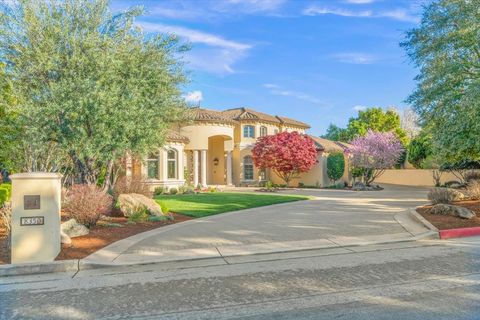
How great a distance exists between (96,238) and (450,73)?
40.7 feet

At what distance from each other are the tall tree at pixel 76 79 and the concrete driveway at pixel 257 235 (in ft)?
11.9

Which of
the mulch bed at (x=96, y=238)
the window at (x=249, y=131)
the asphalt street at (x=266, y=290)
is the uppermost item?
the window at (x=249, y=131)

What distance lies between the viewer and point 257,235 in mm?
9914

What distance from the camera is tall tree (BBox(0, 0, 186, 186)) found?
36.2ft

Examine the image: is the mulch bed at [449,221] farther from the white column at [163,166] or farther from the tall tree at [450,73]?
the white column at [163,166]

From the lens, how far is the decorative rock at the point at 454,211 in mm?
11680

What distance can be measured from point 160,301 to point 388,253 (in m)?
5.30

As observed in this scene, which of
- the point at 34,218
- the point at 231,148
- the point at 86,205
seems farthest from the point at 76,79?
the point at 231,148

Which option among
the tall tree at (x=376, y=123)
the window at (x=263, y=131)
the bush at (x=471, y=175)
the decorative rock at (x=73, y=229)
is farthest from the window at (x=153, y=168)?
the tall tree at (x=376, y=123)

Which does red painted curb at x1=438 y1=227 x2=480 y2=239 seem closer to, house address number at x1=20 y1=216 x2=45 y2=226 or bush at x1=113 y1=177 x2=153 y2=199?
house address number at x1=20 y1=216 x2=45 y2=226

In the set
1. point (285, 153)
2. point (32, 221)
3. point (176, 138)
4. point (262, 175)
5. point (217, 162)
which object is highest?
point (176, 138)

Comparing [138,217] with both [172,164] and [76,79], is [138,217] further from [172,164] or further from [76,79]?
[172,164]

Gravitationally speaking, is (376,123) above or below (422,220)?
above

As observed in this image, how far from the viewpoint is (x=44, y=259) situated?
281 inches
